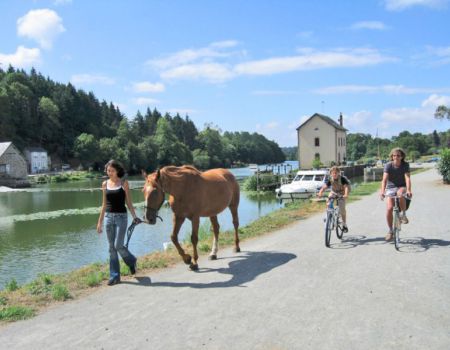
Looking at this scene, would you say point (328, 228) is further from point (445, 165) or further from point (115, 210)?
point (445, 165)

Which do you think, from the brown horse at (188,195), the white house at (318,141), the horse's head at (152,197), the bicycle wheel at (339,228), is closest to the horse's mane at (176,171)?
the brown horse at (188,195)

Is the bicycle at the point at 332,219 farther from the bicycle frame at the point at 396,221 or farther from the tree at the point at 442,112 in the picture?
the tree at the point at 442,112

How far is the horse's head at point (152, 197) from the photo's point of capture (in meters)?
7.62

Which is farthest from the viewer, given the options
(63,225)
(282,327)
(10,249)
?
(63,225)

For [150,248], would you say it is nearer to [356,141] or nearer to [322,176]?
[322,176]

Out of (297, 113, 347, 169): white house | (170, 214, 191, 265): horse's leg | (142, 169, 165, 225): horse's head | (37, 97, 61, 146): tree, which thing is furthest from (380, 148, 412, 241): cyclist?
(37, 97, 61, 146): tree

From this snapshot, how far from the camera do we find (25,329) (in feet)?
18.2

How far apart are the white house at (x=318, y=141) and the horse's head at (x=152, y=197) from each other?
222 ft

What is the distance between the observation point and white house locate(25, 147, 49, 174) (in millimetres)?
109438

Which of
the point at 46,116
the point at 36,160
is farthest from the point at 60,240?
the point at 46,116

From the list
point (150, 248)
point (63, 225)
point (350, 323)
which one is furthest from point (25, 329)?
point (63, 225)

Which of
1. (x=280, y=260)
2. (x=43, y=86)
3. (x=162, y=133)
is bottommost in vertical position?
(x=280, y=260)

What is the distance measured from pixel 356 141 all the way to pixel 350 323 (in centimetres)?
17605

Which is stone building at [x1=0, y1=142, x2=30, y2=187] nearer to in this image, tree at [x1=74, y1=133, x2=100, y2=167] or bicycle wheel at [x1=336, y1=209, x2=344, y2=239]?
tree at [x1=74, y1=133, x2=100, y2=167]
